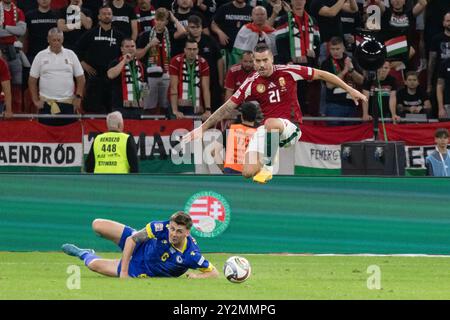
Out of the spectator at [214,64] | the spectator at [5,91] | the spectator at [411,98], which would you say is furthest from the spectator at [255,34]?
the spectator at [5,91]

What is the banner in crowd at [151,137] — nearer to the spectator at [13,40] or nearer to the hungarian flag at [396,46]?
the spectator at [13,40]

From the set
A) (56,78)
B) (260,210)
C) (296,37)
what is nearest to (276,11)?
(296,37)

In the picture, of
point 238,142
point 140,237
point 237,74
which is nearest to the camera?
point 140,237

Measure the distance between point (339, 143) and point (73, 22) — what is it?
5.42 metres

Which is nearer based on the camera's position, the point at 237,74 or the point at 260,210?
the point at 260,210

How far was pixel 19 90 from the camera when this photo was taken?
22.8 metres

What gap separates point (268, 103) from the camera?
18.0 m

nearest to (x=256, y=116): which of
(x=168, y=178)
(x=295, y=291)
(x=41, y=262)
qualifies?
(x=168, y=178)

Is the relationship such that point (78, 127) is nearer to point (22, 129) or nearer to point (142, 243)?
point (22, 129)

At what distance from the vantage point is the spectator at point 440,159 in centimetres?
2100

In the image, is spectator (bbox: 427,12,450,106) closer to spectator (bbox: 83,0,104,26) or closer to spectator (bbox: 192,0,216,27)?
spectator (bbox: 192,0,216,27)

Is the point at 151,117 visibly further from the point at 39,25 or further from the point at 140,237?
the point at 140,237

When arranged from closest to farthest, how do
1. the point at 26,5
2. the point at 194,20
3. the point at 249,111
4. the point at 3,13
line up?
the point at 249,111 → the point at 3,13 → the point at 194,20 → the point at 26,5

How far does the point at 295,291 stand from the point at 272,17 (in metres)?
11.0
